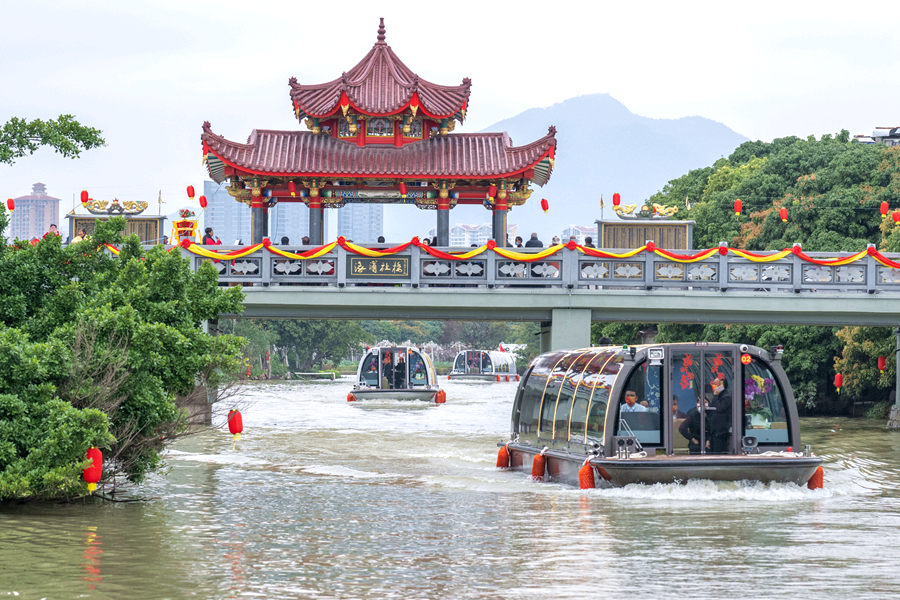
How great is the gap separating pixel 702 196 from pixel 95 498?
4538cm

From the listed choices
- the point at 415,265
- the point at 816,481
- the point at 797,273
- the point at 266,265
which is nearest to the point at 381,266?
the point at 415,265

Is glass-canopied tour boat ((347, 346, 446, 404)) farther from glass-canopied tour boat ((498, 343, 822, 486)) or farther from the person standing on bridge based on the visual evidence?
glass-canopied tour boat ((498, 343, 822, 486))

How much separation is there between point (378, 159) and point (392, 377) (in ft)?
35.1

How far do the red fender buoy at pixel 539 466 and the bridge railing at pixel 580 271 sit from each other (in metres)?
8.73

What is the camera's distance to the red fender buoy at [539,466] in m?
17.2

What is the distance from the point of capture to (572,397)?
54.2ft

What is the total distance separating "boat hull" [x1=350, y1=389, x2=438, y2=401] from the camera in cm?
3731

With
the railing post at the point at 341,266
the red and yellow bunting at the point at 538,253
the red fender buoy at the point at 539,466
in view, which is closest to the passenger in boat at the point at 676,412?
the red fender buoy at the point at 539,466

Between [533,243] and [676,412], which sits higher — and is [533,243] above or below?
above

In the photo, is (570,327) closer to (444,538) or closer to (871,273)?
(871,273)

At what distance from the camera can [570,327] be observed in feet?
83.3

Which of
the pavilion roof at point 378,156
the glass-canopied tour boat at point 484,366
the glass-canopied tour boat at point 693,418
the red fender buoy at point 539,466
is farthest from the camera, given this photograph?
the glass-canopied tour boat at point 484,366

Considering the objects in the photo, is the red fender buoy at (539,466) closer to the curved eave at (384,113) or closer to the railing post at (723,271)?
the railing post at (723,271)

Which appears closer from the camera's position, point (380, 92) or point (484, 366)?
point (380, 92)
